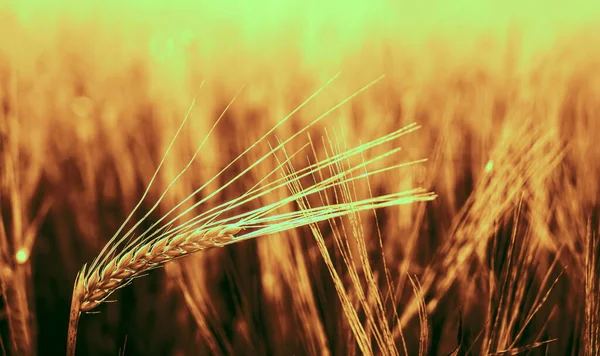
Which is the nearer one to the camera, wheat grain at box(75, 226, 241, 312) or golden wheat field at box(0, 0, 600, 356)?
wheat grain at box(75, 226, 241, 312)

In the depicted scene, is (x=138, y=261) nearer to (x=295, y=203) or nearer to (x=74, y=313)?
(x=74, y=313)

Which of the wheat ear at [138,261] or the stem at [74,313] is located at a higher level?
the wheat ear at [138,261]

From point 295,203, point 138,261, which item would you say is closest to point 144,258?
point 138,261

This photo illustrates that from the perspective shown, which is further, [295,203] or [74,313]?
[295,203]

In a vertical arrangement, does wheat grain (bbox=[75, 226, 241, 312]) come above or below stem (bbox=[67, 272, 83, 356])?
above

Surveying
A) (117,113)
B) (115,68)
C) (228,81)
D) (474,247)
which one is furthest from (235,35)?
Answer: (474,247)

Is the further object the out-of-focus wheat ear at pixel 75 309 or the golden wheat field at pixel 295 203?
the golden wheat field at pixel 295 203

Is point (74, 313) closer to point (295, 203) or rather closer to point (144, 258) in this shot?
point (144, 258)

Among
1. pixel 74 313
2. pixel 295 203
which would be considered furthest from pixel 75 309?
pixel 295 203
